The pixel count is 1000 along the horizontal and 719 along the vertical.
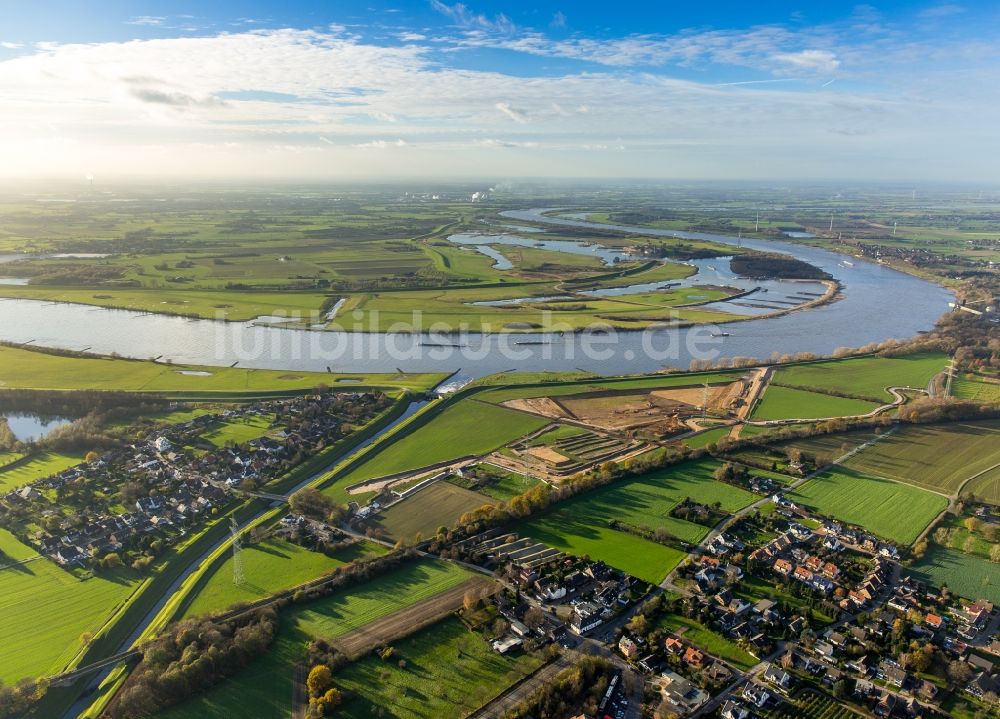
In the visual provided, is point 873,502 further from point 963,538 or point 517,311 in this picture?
point 517,311

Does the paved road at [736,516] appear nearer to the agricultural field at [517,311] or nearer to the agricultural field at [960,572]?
the agricultural field at [960,572]

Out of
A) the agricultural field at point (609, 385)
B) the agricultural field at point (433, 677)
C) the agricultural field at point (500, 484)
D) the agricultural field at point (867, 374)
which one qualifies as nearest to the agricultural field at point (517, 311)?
the agricultural field at point (609, 385)

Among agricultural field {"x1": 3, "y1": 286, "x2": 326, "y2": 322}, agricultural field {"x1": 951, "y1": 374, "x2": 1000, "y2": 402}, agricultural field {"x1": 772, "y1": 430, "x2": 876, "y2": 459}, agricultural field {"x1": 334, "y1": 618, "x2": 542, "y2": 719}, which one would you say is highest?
agricultural field {"x1": 3, "y1": 286, "x2": 326, "y2": 322}

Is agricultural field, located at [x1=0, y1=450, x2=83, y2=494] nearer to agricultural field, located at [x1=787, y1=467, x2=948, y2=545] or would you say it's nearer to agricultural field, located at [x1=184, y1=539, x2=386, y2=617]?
agricultural field, located at [x1=184, y1=539, x2=386, y2=617]

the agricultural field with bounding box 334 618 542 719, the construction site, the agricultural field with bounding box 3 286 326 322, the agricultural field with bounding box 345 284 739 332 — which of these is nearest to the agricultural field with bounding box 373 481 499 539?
the agricultural field with bounding box 334 618 542 719

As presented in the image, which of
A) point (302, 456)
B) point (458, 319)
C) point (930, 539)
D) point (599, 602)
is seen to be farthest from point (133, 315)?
point (930, 539)

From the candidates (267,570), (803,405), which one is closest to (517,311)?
(803,405)
